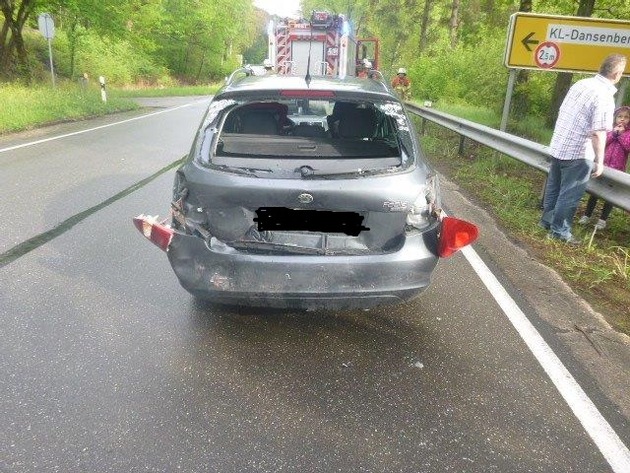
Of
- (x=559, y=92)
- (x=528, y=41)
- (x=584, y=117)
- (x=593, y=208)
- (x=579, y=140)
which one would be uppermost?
(x=528, y=41)

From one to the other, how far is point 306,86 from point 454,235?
1344 mm

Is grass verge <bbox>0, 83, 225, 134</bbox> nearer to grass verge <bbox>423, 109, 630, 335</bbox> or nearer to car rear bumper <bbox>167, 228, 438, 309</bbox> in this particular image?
grass verge <bbox>423, 109, 630, 335</bbox>

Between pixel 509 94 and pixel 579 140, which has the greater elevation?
pixel 509 94

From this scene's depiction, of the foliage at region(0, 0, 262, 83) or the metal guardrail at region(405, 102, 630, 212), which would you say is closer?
the metal guardrail at region(405, 102, 630, 212)

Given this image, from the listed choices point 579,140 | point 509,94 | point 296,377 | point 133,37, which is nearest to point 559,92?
point 509,94

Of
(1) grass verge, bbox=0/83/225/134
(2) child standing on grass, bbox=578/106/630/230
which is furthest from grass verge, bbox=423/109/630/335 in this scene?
(1) grass verge, bbox=0/83/225/134

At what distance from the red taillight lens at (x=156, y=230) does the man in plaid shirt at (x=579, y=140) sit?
13.3 ft

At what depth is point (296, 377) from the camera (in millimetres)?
2881

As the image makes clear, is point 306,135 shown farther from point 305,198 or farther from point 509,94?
point 509,94

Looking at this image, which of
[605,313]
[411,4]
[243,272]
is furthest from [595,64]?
[411,4]

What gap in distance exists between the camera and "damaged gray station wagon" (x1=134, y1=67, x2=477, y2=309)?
2900 mm

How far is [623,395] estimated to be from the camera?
2.74 metres

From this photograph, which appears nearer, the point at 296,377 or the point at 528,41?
the point at 296,377

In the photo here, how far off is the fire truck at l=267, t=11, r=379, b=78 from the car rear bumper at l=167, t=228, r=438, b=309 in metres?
15.5
